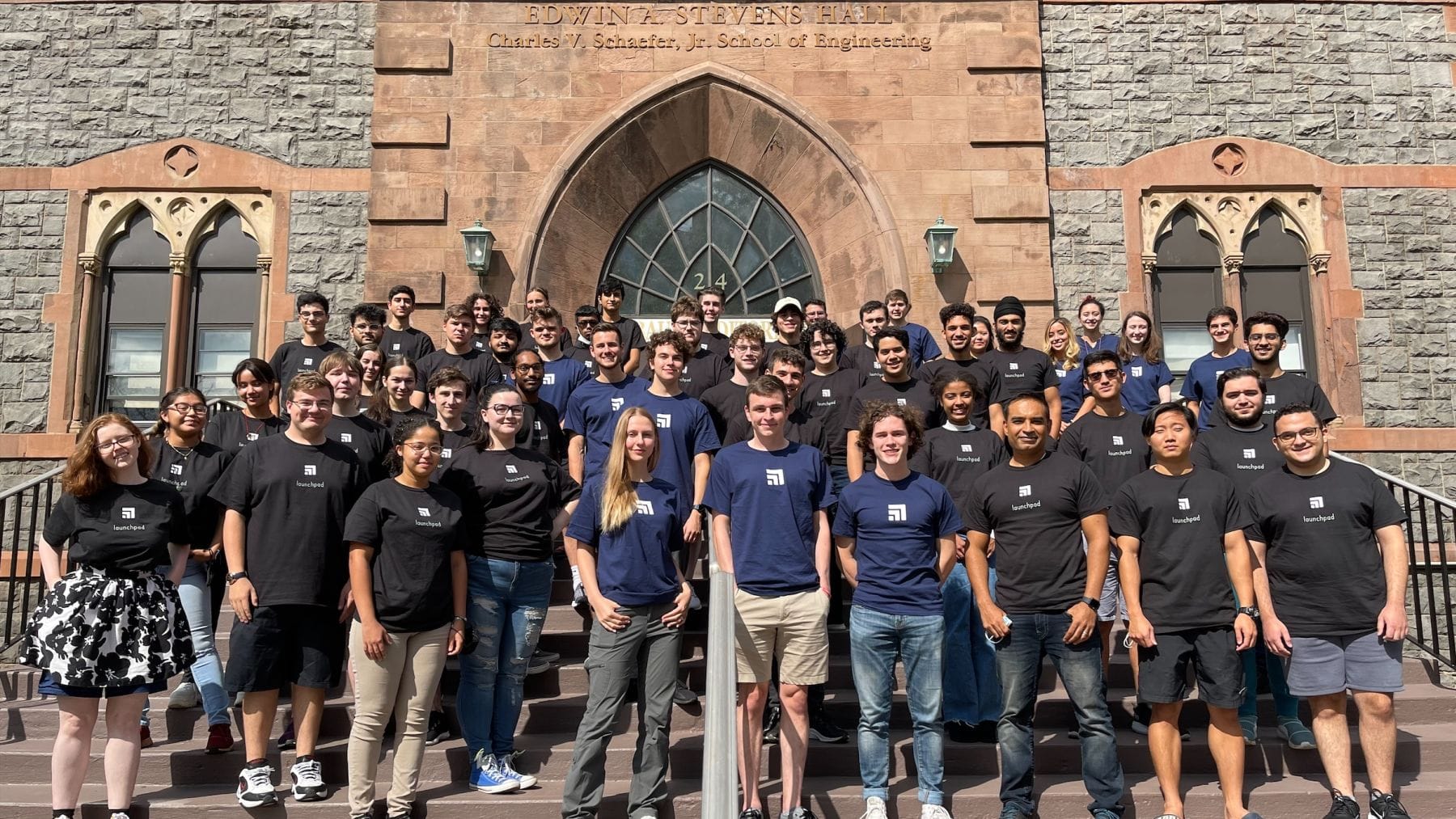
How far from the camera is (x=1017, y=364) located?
7020 mm

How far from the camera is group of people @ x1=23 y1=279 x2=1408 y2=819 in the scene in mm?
4730

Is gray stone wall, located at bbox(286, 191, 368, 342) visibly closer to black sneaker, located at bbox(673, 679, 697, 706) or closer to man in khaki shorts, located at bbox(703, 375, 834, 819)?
black sneaker, located at bbox(673, 679, 697, 706)

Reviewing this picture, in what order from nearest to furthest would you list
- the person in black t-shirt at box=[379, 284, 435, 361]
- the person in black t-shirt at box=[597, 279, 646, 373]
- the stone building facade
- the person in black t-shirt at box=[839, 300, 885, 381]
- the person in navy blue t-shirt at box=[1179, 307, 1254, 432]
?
the person in navy blue t-shirt at box=[1179, 307, 1254, 432]
the person in black t-shirt at box=[839, 300, 885, 381]
the person in black t-shirt at box=[597, 279, 646, 373]
the person in black t-shirt at box=[379, 284, 435, 361]
the stone building facade

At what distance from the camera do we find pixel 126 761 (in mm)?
4723

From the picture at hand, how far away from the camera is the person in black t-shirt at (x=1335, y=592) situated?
190 inches

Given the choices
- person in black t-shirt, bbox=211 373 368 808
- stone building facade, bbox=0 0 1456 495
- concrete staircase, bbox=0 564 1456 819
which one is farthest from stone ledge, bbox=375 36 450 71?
concrete staircase, bbox=0 564 1456 819

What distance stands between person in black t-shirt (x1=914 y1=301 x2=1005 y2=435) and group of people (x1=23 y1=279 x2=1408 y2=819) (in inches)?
61.6

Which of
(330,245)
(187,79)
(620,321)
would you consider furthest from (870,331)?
(187,79)

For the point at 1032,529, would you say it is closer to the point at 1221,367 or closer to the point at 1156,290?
the point at 1221,367

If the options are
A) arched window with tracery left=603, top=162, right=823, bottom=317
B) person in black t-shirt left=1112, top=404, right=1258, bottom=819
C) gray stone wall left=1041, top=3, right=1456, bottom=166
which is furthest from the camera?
arched window with tracery left=603, top=162, right=823, bottom=317

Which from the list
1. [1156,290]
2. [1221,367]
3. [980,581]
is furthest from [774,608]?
[1156,290]

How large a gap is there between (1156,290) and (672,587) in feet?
25.3

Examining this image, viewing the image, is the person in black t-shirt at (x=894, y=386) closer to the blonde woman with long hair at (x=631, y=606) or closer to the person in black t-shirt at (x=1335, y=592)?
the blonde woman with long hair at (x=631, y=606)

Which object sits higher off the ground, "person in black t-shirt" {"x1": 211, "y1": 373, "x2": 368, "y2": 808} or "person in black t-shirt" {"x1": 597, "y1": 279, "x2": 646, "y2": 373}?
"person in black t-shirt" {"x1": 597, "y1": 279, "x2": 646, "y2": 373}
